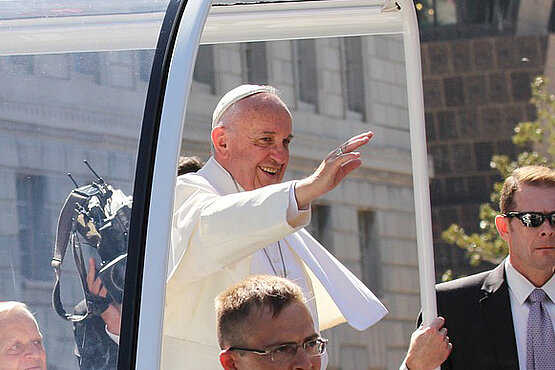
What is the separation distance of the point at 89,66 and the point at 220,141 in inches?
54.4

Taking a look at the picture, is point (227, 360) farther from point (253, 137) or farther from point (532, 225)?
point (532, 225)

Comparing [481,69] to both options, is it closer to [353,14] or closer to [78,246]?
[353,14]

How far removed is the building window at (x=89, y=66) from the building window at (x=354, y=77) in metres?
19.3

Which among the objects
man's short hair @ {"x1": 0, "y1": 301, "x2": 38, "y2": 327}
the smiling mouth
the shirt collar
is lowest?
man's short hair @ {"x1": 0, "y1": 301, "x2": 38, "y2": 327}

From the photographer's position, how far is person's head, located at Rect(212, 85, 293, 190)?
4.75m

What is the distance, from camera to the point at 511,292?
17.0 ft

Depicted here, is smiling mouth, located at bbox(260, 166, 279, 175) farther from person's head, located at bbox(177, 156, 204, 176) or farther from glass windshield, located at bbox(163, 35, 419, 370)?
glass windshield, located at bbox(163, 35, 419, 370)

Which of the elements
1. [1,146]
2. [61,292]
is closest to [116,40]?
[1,146]

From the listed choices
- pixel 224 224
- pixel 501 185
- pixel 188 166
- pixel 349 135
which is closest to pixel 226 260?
pixel 224 224

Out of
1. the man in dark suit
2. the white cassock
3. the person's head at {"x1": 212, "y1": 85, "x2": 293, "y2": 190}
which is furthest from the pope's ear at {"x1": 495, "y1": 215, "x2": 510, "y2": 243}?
Answer: the person's head at {"x1": 212, "y1": 85, "x2": 293, "y2": 190}

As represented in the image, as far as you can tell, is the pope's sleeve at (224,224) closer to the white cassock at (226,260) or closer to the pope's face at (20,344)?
the white cassock at (226,260)

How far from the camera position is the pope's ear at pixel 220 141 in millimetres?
4863

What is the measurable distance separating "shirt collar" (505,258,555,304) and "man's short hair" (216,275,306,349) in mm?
1756

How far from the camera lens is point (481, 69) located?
66.9ft
